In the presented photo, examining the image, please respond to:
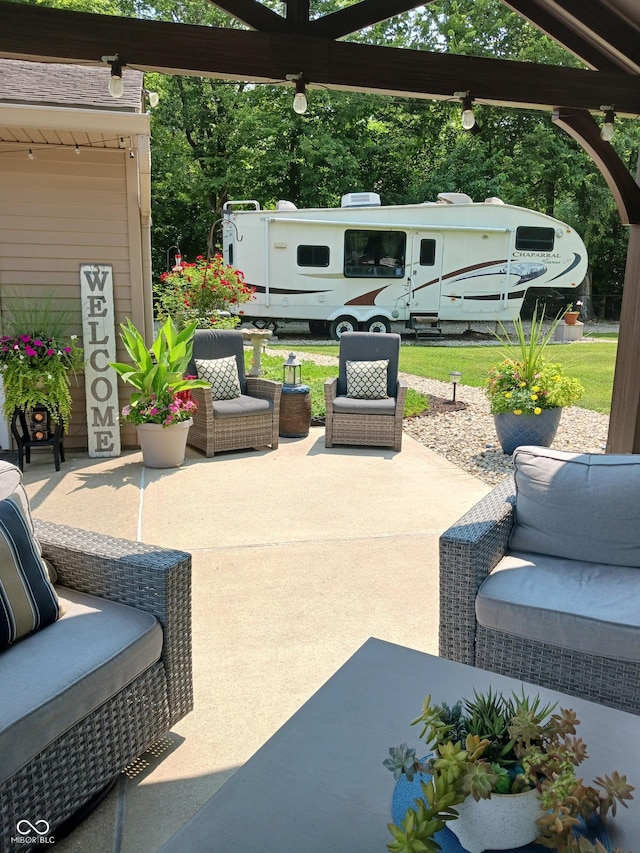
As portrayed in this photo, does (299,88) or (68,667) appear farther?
(299,88)

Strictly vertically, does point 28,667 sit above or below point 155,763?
above

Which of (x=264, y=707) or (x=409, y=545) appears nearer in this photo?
(x=264, y=707)

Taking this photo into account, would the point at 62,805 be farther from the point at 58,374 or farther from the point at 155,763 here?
the point at 58,374

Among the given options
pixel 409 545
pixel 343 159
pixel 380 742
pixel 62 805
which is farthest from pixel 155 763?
pixel 343 159

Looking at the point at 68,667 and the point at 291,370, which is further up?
the point at 291,370

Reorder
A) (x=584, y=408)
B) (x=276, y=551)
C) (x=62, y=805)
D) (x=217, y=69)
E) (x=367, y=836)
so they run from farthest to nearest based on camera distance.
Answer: (x=584, y=408) < (x=276, y=551) < (x=217, y=69) < (x=62, y=805) < (x=367, y=836)

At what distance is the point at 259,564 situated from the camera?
3.26 meters

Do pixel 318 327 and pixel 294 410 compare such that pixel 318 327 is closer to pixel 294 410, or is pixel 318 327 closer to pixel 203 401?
pixel 294 410

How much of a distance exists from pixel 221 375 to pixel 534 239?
9.80 meters

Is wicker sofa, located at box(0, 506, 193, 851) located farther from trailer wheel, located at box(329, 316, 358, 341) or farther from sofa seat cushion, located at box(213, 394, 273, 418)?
trailer wheel, located at box(329, 316, 358, 341)

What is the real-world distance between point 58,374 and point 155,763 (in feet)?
11.2

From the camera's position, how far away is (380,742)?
1.35 m

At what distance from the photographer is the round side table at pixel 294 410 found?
583 centimetres

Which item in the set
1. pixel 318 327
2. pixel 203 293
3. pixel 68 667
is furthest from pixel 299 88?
pixel 318 327
